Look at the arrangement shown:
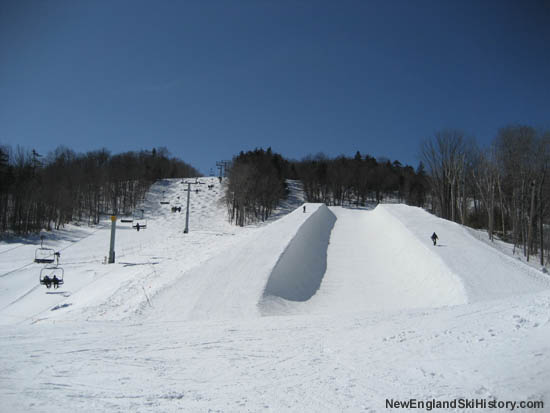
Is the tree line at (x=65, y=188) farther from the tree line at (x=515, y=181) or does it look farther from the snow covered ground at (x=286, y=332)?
the tree line at (x=515, y=181)

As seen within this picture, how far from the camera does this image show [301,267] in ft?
59.2

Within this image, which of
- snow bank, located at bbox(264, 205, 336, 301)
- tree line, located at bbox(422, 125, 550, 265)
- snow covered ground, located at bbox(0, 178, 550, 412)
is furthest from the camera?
tree line, located at bbox(422, 125, 550, 265)

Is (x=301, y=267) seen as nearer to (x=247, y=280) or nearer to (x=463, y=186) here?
(x=247, y=280)

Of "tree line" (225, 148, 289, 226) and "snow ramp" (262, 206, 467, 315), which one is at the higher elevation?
"tree line" (225, 148, 289, 226)

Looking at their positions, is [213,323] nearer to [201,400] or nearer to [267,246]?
[201,400]

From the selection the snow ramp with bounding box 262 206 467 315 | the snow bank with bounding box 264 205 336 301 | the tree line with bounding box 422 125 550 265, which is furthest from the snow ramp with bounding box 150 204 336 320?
the tree line with bounding box 422 125 550 265

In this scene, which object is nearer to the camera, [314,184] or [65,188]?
[65,188]

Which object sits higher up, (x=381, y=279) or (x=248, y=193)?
(x=248, y=193)

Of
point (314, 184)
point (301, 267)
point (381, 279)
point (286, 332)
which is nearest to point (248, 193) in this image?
point (314, 184)

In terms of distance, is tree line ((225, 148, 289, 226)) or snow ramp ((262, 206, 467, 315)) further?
tree line ((225, 148, 289, 226))

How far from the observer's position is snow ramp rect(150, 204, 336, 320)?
12.7 meters

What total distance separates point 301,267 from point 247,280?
3.79 meters

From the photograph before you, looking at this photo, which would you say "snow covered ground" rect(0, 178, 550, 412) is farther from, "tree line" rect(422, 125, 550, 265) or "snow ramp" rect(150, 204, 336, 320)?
"tree line" rect(422, 125, 550, 265)

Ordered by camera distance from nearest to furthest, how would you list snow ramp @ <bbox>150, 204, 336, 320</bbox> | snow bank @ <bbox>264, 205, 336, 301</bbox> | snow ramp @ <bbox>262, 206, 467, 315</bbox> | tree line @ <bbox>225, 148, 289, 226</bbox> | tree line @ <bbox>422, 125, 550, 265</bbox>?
snow ramp @ <bbox>150, 204, 336, 320</bbox>, snow ramp @ <bbox>262, 206, 467, 315</bbox>, snow bank @ <bbox>264, 205, 336, 301</bbox>, tree line @ <bbox>422, 125, 550, 265</bbox>, tree line @ <bbox>225, 148, 289, 226</bbox>
